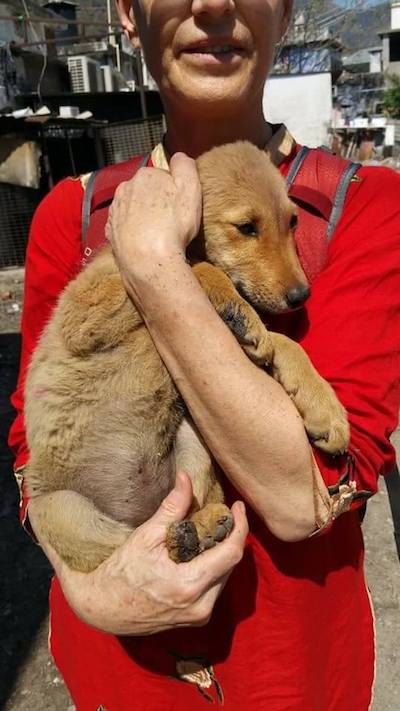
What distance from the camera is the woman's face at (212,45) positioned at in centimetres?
194

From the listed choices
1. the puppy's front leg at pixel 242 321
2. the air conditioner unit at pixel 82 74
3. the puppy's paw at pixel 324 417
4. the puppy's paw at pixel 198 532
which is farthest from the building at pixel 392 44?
the puppy's paw at pixel 198 532

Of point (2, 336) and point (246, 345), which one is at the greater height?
point (246, 345)

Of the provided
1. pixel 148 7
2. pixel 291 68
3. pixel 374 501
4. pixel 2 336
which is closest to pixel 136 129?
pixel 2 336

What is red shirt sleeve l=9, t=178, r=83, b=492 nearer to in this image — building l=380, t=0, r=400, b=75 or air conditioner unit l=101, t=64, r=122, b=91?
air conditioner unit l=101, t=64, r=122, b=91

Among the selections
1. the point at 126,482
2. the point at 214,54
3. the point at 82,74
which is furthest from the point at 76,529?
the point at 82,74

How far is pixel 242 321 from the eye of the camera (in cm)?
191

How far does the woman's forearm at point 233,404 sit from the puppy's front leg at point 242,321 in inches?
6.5

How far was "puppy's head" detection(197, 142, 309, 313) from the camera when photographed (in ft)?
6.91

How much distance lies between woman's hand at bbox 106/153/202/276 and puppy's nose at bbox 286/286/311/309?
1.14ft

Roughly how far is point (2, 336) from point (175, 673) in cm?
830

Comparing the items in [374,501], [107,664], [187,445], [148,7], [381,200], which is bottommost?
[374,501]

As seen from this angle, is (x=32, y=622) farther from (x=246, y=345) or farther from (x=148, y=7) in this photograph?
(x=148, y=7)

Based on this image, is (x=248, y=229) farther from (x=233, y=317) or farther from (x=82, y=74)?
(x=82, y=74)

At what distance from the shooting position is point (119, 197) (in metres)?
1.94
